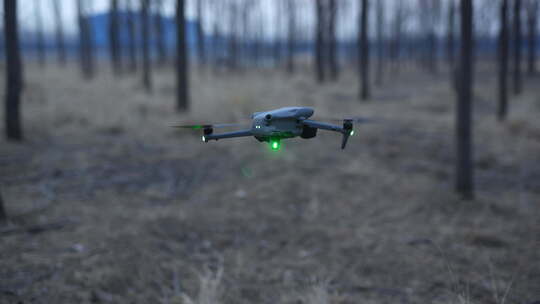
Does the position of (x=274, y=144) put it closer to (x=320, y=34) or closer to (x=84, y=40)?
(x=320, y=34)

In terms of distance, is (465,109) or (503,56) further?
(503,56)

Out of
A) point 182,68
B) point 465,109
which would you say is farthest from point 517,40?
point 182,68

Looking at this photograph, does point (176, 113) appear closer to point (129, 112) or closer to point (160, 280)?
point (129, 112)

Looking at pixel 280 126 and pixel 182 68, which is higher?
pixel 182 68

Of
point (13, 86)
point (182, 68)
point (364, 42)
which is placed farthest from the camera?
point (364, 42)

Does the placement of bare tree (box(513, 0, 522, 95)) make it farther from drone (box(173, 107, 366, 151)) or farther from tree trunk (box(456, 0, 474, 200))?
drone (box(173, 107, 366, 151))

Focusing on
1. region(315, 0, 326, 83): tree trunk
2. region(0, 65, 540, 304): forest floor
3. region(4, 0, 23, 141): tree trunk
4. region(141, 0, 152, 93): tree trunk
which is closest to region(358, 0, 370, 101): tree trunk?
region(0, 65, 540, 304): forest floor
